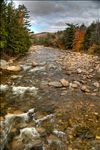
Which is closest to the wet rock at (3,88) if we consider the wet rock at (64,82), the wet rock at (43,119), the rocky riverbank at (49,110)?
the rocky riverbank at (49,110)

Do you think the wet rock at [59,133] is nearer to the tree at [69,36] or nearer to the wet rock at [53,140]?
the wet rock at [53,140]

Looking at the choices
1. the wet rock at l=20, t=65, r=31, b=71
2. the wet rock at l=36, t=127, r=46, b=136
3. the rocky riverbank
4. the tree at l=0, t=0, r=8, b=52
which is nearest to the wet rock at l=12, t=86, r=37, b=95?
the rocky riverbank

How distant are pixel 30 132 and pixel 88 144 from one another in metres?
2.14

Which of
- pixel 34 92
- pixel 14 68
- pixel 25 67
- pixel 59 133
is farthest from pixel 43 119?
pixel 25 67

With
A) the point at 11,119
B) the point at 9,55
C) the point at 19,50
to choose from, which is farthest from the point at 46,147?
the point at 19,50

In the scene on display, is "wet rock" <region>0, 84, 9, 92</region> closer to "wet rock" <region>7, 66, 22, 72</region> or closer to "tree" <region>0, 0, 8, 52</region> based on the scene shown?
"wet rock" <region>7, 66, 22, 72</region>

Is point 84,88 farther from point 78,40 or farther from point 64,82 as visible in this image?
point 78,40

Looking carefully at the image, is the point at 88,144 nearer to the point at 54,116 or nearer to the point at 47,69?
the point at 54,116

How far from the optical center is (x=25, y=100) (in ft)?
44.0

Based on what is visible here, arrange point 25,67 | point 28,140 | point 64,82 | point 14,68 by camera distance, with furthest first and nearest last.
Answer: point 25,67 → point 14,68 → point 64,82 → point 28,140

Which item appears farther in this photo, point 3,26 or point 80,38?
point 80,38

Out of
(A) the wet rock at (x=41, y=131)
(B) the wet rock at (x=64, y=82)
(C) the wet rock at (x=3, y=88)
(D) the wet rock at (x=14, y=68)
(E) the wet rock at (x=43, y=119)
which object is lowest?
(A) the wet rock at (x=41, y=131)

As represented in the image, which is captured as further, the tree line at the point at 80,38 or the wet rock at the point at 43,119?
the tree line at the point at 80,38

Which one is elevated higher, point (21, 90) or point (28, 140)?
point (21, 90)
